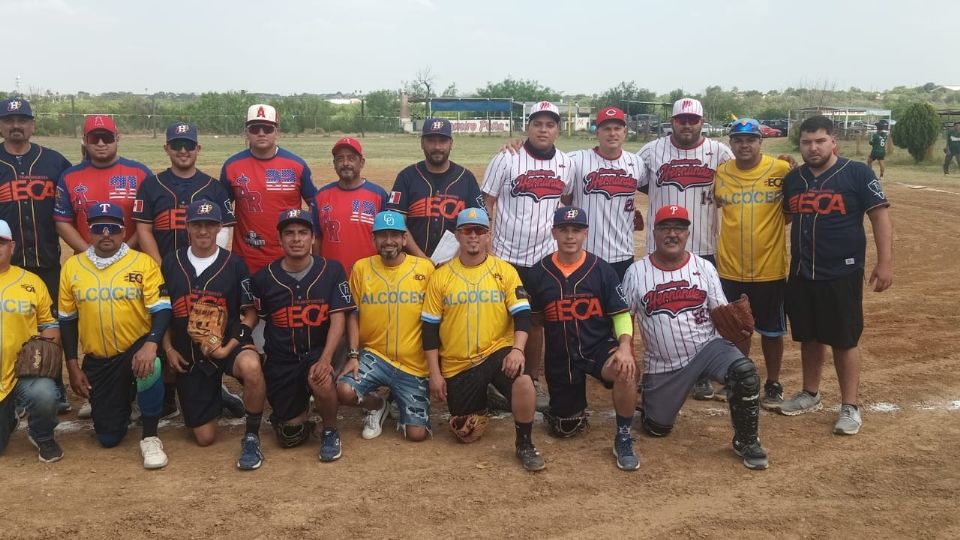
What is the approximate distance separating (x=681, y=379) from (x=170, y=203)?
4056 millimetres

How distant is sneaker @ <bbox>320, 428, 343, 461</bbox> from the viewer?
493cm

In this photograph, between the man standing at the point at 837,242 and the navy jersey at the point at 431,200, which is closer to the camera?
the man standing at the point at 837,242

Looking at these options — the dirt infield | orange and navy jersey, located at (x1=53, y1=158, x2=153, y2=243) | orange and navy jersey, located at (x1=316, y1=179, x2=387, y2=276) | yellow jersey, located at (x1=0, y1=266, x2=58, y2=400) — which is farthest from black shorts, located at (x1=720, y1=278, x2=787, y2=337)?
yellow jersey, located at (x1=0, y1=266, x2=58, y2=400)

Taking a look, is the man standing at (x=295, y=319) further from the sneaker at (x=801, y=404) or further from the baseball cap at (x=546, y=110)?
the sneaker at (x=801, y=404)

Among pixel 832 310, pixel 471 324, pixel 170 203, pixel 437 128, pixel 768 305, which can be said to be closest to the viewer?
pixel 471 324

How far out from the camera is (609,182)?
6.10 metres

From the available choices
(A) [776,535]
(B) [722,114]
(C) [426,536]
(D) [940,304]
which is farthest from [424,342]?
(B) [722,114]

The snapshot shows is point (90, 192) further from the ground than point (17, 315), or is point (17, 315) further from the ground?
point (90, 192)

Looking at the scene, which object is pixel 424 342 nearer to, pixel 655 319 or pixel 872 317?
Answer: pixel 655 319

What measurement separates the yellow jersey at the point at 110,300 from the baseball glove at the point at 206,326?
0.76 ft

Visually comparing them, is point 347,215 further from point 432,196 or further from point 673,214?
point 673,214

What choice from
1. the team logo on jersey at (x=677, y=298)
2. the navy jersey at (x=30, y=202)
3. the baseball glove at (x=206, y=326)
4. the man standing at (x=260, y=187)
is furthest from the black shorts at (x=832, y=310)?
the navy jersey at (x=30, y=202)

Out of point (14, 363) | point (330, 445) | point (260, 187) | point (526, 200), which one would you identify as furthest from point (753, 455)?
point (14, 363)

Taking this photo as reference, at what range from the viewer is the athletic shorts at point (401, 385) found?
531cm
